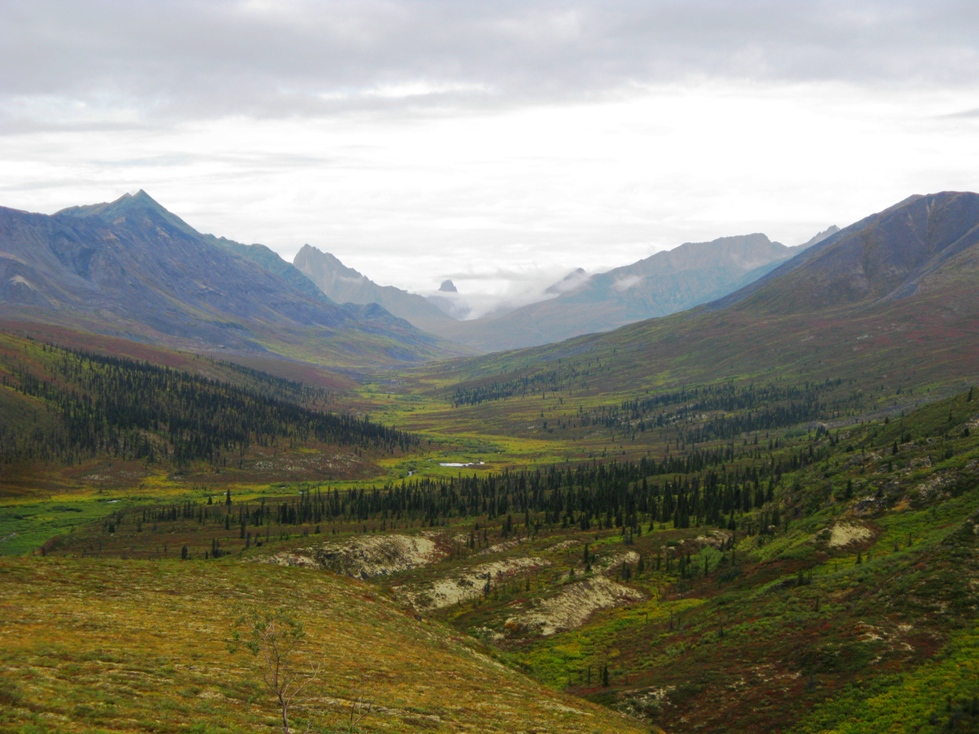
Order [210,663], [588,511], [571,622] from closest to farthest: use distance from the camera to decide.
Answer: [210,663]
[571,622]
[588,511]

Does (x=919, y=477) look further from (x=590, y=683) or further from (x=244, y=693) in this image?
(x=244, y=693)

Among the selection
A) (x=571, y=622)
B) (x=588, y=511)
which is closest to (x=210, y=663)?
(x=571, y=622)

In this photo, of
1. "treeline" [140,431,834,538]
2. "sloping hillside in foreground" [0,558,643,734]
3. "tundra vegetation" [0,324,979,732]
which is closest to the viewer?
"sloping hillside in foreground" [0,558,643,734]

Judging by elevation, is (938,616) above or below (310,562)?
above

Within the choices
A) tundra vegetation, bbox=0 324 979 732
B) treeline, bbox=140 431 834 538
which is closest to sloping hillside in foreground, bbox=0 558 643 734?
tundra vegetation, bbox=0 324 979 732

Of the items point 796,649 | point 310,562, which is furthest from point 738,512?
point 796,649

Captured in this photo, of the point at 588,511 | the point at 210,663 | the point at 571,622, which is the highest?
the point at 210,663

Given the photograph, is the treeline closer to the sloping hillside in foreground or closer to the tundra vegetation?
the tundra vegetation

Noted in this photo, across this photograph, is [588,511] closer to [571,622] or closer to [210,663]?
[571,622]
